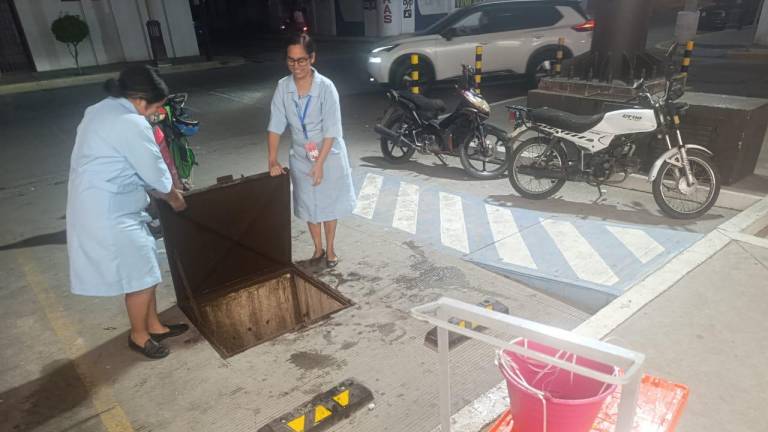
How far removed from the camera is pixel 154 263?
10.8ft

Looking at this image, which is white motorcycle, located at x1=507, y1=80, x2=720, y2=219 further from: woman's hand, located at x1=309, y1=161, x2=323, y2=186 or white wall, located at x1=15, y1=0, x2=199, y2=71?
white wall, located at x1=15, y1=0, x2=199, y2=71

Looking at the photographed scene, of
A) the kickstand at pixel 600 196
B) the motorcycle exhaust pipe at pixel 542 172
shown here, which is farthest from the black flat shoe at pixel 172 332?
the kickstand at pixel 600 196

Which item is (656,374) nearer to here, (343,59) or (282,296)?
(282,296)

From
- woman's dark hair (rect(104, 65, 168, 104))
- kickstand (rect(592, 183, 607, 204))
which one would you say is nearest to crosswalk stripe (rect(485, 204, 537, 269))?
kickstand (rect(592, 183, 607, 204))

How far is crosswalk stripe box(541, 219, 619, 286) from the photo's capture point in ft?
14.0

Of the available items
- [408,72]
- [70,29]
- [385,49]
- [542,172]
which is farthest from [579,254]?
[70,29]

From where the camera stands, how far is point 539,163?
5.85m

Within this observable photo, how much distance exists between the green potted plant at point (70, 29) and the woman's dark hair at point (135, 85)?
16473mm

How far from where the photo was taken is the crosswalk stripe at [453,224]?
16.4ft

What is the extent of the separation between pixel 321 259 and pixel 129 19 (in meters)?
18.0

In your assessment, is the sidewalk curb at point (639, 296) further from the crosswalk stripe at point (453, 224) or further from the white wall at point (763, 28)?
the white wall at point (763, 28)

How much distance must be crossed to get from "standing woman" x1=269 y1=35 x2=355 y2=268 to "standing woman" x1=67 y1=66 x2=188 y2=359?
3.52ft

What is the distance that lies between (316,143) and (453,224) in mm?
1943

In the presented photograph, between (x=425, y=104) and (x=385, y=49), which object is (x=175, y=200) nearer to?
(x=425, y=104)
